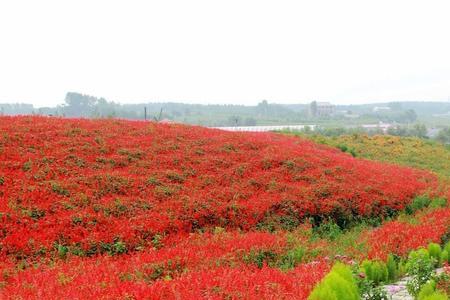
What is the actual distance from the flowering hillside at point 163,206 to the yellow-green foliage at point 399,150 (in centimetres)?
1143

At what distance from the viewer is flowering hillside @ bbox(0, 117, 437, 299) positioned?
26.3ft

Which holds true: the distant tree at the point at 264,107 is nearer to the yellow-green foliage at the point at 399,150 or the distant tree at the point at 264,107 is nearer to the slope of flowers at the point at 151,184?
the yellow-green foliage at the point at 399,150

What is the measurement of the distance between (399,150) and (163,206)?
2813 cm

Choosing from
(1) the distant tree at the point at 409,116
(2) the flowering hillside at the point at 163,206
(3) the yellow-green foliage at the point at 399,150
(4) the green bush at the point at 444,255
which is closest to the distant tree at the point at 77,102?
(3) the yellow-green foliage at the point at 399,150

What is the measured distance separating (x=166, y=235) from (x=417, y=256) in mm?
5901

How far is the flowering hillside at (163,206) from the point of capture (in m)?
8.03

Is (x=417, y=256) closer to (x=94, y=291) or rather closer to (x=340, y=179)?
(x=94, y=291)

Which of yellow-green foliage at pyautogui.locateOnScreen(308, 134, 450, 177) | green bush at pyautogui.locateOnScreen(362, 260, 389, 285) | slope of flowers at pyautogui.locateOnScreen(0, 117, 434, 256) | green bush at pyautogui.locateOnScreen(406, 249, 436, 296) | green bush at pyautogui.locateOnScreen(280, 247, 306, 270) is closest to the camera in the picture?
green bush at pyautogui.locateOnScreen(406, 249, 436, 296)

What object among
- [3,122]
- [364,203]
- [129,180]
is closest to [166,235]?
[129,180]

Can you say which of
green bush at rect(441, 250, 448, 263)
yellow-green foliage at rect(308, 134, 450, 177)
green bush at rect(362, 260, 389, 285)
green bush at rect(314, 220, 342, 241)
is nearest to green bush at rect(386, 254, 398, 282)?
green bush at rect(362, 260, 389, 285)

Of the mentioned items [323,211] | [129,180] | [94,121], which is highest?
[94,121]

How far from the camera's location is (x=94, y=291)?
6.84 meters

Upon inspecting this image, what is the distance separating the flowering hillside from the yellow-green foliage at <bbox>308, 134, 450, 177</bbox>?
1143cm

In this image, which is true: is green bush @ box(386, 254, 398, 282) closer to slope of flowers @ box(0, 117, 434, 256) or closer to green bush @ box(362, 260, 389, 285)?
green bush @ box(362, 260, 389, 285)
